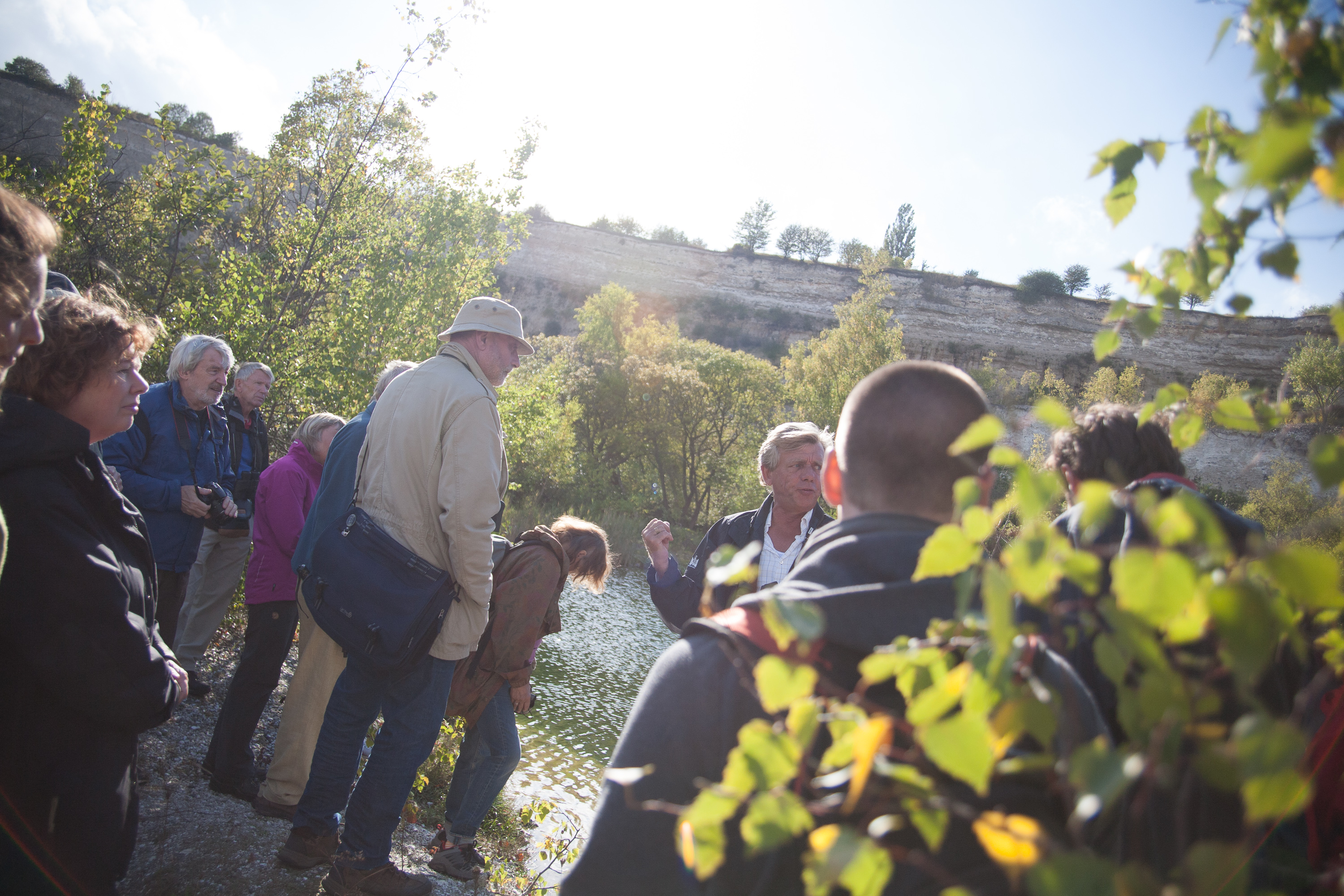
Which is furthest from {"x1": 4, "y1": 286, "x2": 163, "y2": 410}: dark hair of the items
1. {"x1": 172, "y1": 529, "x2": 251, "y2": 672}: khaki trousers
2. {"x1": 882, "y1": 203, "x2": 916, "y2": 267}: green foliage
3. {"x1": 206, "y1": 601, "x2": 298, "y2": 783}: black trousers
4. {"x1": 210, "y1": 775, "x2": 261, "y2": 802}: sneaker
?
{"x1": 882, "y1": 203, "x2": 916, "y2": 267}: green foliage

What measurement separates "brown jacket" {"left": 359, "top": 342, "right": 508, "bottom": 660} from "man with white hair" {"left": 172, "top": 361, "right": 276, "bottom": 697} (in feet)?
6.77

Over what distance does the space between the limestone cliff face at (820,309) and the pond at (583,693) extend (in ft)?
133

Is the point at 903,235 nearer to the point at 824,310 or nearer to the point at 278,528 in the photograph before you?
the point at 824,310

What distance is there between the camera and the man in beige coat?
298cm

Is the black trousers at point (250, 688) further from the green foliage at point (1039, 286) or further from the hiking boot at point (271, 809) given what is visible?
the green foliage at point (1039, 286)

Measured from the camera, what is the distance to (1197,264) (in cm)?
89

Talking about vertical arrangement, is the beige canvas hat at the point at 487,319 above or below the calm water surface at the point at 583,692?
above

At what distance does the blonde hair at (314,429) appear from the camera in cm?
404

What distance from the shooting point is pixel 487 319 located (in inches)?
134

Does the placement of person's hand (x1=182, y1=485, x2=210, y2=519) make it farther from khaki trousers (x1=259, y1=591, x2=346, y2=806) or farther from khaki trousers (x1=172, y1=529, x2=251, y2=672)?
khaki trousers (x1=259, y1=591, x2=346, y2=806)

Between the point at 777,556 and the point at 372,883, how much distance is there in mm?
2237

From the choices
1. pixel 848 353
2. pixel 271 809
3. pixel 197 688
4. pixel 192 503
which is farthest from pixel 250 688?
pixel 848 353

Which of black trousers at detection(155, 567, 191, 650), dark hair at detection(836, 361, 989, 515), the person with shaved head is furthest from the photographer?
black trousers at detection(155, 567, 191, 650)

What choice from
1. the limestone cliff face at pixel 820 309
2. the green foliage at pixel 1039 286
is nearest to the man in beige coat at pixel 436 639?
the limestone cliff face at pixel 820 309
